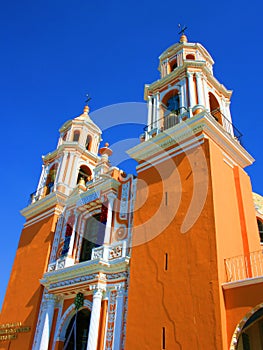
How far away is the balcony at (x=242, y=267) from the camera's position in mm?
8820

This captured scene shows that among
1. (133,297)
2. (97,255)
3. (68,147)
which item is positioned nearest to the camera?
(133,297)

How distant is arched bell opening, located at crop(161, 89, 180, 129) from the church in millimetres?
59

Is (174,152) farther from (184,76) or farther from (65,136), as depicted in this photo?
(65,136)

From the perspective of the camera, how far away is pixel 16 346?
13.9 meters

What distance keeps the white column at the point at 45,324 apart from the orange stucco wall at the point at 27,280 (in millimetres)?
485

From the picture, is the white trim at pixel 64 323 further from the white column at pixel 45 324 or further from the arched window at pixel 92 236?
the arched window at pixel 92 236

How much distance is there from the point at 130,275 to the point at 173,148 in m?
4.58

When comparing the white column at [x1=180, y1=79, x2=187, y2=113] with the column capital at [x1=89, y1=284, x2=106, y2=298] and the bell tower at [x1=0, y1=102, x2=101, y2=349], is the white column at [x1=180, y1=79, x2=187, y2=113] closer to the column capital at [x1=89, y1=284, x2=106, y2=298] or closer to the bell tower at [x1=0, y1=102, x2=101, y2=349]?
the bell tower at [x1=0, y1=102, x2=101, y2=349]

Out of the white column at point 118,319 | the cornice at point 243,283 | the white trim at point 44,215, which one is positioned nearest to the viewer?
the cornice at point 243,283

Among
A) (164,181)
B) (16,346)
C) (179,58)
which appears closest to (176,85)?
(179,58)

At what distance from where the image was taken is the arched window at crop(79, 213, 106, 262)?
13.7 meters

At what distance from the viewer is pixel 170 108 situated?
14.8 metres

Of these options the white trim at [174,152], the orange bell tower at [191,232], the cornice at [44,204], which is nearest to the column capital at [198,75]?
the orange bell tower at [191,232]

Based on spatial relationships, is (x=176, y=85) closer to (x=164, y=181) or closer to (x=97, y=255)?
(x=164, y=181)
